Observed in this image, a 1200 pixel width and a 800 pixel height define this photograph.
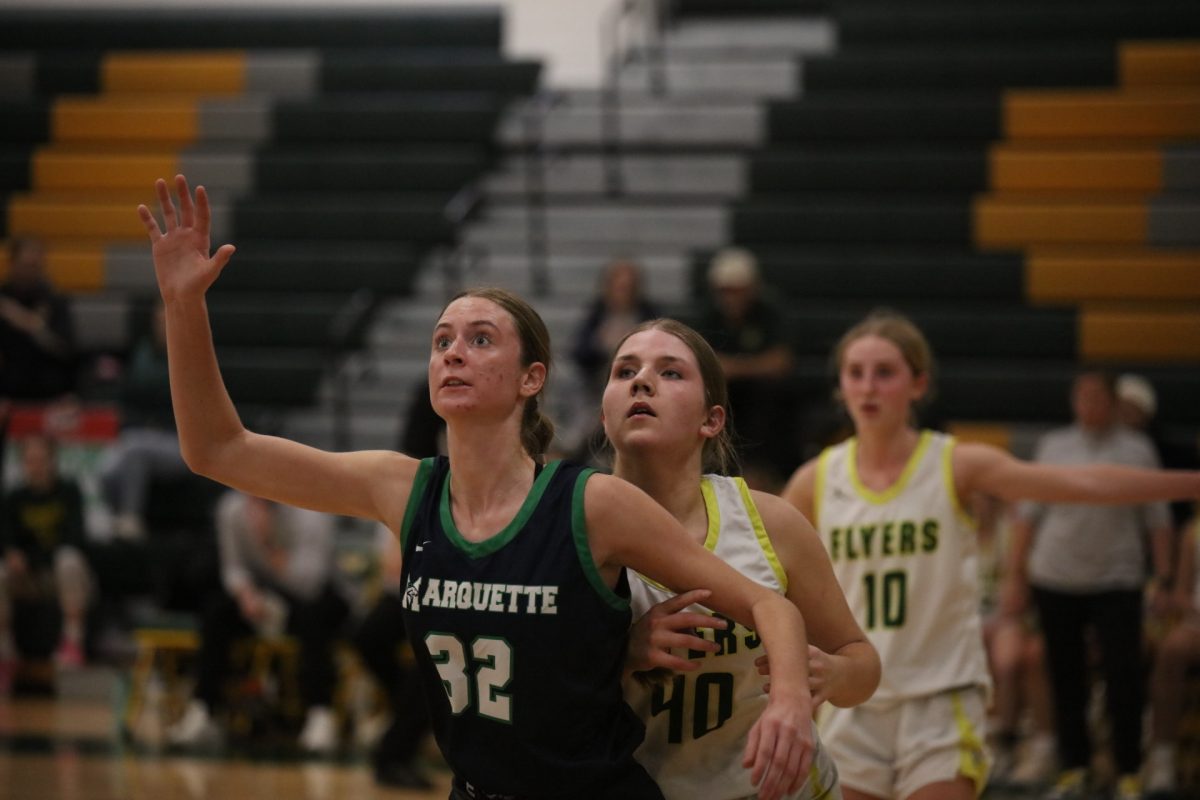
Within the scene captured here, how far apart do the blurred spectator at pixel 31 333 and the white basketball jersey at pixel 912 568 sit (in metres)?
7.58

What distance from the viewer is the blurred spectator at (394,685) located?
7668mm

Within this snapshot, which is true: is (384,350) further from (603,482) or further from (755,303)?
(603,482)

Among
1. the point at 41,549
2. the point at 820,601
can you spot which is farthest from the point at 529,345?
the point at 41,549

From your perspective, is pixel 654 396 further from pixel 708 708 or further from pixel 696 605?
pixel 708 708

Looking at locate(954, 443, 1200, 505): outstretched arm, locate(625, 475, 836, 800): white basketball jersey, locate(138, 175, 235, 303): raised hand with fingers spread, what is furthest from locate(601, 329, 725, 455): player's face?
locate(954, 443, 1200, 505): outstretched arm

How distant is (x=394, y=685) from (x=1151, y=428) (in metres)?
4.15

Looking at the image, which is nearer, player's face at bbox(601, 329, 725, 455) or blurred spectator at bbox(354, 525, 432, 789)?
player's face at bbox(601, 329, 725, 455)

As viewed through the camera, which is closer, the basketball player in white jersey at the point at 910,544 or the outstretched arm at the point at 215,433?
the outstretched arm at the point at 215,433

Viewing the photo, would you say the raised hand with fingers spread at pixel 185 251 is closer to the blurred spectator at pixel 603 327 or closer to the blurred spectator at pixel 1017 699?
the blurred spectator at pixel 1017 699

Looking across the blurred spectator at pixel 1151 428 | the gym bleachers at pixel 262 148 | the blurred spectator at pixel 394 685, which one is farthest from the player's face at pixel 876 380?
the gym bleachers at pixel 262 148

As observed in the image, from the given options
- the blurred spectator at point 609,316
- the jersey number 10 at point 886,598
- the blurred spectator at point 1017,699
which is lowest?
the blurred spectator at point 1017,699

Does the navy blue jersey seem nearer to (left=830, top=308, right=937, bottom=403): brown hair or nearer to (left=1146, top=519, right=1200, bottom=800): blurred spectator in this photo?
(left=830, top=308, right=937, bottom=403): brown hair

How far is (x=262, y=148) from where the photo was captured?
44.3 feet

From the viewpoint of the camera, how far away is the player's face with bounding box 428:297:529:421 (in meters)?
3.13
